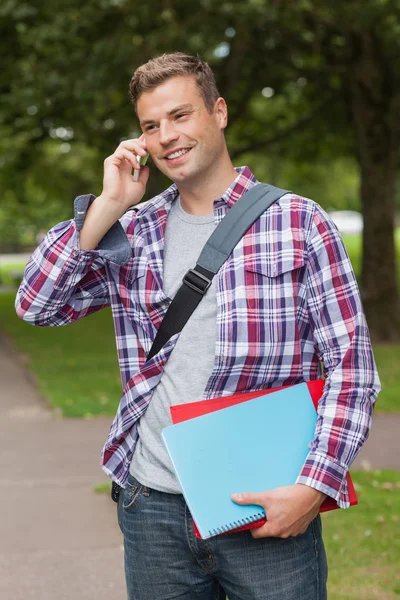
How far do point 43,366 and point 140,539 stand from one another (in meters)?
9.18

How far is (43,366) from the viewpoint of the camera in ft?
37.2

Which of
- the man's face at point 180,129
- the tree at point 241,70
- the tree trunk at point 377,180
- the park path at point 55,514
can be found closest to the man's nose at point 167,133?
the man's face at point 180,129

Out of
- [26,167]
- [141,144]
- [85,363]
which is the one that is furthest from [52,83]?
[141,144]

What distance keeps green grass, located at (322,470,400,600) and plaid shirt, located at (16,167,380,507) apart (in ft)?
7.43

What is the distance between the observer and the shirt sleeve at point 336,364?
2129 millimetres

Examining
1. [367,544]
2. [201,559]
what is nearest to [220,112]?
[201,559]

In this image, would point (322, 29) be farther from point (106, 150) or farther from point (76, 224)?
point (76, 224)

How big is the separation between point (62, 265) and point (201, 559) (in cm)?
84

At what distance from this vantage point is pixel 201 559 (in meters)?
2.28

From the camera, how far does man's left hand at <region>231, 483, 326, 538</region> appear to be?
2070 mm

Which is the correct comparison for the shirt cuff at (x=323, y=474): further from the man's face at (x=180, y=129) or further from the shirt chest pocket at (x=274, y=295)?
the man's face at (x=180, y=129)

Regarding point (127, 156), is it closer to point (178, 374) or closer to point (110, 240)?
point (110, 240)

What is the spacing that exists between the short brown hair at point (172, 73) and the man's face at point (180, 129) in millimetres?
15

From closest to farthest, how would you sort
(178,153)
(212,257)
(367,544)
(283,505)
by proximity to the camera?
(283,505), (212,257), (178,153), (367,544)
